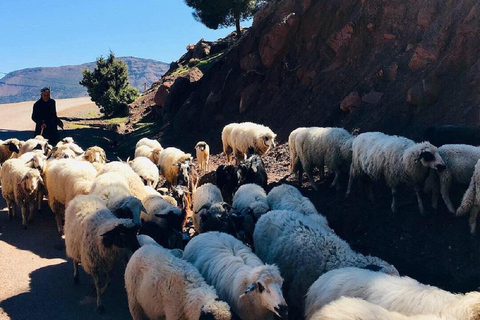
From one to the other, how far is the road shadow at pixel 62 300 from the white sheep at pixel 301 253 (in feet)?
8.23

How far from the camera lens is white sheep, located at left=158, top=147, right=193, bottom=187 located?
12109mm

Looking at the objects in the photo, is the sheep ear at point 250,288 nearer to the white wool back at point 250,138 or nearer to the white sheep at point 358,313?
the white sheep at point 358,313

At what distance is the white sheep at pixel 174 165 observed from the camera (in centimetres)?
1211

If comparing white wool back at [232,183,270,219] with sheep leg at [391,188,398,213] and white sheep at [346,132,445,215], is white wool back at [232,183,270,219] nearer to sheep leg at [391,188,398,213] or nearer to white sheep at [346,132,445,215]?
white sheep at [346,132,445,215]

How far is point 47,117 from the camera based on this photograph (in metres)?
13.8

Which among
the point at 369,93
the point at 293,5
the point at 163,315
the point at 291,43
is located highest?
the point at 293,5

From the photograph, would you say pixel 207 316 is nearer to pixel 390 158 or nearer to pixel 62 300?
pixel 62 300

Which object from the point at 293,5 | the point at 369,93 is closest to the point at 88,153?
the point at 369,93

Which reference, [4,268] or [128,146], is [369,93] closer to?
[4,268]

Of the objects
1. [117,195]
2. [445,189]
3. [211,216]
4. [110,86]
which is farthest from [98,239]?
[110,86]

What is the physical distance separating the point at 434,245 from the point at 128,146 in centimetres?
1714

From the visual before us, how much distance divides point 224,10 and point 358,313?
1161 inches

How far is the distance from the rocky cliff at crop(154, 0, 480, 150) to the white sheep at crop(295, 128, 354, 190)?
6.80 ft

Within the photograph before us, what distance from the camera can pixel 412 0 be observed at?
14.9 meters
